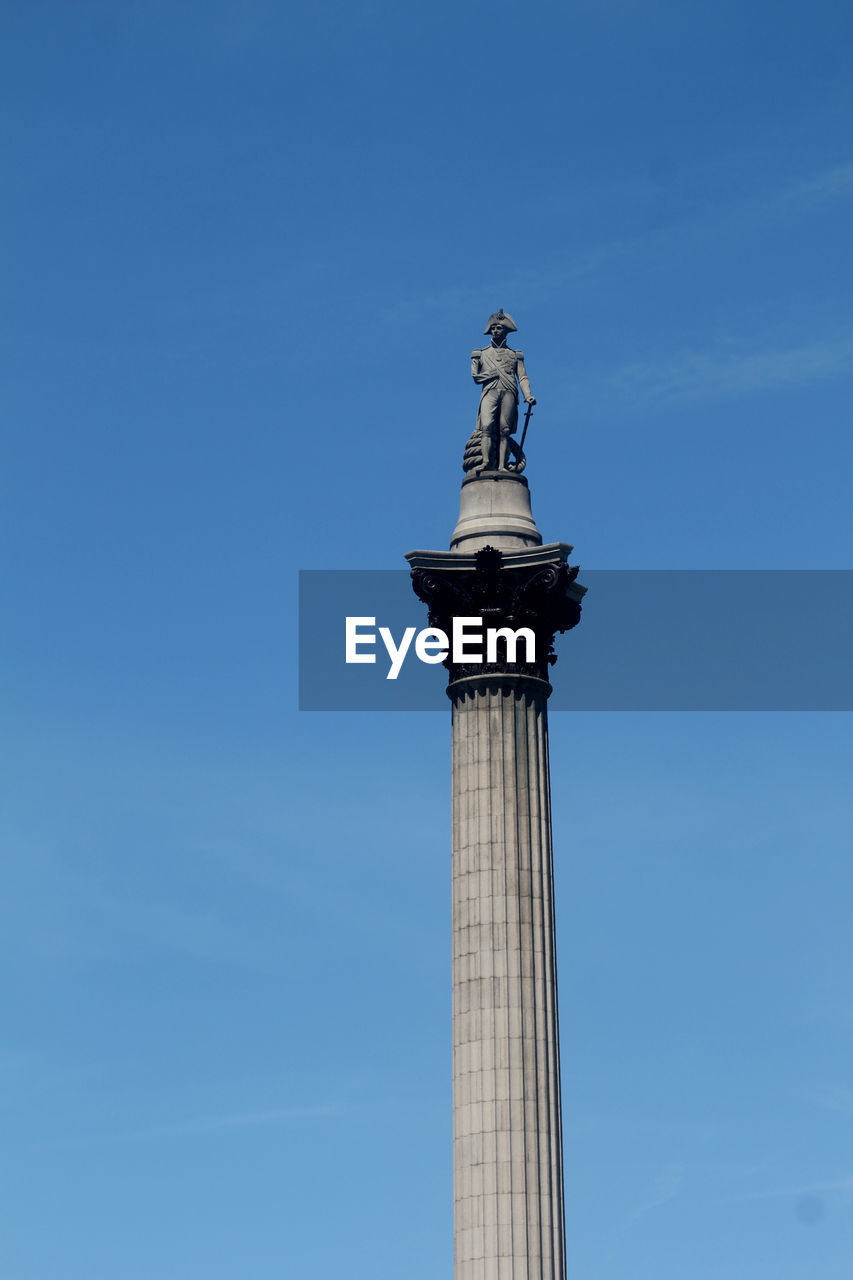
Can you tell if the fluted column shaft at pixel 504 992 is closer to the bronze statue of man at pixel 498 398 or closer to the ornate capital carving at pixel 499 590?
the ornate capital carving at pixel 499 590

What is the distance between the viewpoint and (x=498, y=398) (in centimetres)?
6394

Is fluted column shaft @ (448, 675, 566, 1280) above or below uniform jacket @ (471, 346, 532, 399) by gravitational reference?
below

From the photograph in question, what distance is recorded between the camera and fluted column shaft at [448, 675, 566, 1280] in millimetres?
55500

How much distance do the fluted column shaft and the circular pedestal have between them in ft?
13.0

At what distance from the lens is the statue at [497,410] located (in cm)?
6375

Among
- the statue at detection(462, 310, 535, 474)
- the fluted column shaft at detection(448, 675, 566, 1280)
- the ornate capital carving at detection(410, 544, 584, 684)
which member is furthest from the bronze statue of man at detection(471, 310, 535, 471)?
the fluted column shaft at detection(448, 675, 566, 1280)

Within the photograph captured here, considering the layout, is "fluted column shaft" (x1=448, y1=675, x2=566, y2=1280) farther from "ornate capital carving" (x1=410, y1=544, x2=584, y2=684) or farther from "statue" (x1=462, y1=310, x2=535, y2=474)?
"statue" (x1=462, y1=310, x2=535, y2=474)

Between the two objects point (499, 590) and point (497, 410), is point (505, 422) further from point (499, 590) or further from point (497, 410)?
point (499, 590)

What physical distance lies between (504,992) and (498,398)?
16.8m

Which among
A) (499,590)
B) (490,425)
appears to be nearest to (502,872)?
(499,590)

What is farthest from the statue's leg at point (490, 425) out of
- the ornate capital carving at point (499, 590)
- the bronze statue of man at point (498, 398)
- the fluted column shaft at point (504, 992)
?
the fluted column shaft at point (504, 992)

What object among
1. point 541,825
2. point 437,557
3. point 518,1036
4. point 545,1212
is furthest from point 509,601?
point 545,1212

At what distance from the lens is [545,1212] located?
5569 centimetres

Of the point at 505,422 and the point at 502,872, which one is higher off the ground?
the point at 505,422
